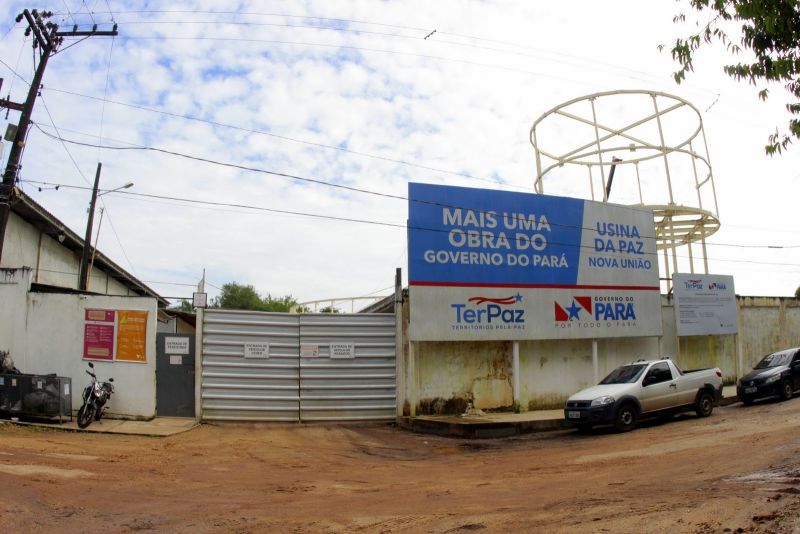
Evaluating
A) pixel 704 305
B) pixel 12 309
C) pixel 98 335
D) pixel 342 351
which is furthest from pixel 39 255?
pixel 704 305

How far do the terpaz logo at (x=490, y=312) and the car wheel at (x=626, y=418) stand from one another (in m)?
4.07

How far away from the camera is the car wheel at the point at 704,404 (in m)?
15.6

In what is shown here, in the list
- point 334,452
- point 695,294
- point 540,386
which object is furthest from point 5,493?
point 695,294

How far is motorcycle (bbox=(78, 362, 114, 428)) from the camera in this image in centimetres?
1357

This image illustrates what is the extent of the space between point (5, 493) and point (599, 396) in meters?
12.0

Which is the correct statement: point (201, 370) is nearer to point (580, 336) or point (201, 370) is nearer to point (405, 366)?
point (405, 366)

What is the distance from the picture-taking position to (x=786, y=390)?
17453 millimetres

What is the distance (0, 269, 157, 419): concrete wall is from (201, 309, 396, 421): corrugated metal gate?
4.82 ft

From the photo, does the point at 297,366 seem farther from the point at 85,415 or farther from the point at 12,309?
the point at 12,309

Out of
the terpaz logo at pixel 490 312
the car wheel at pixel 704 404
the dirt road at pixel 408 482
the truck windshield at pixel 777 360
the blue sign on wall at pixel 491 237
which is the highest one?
the blue sign on wall at pixel 491 237

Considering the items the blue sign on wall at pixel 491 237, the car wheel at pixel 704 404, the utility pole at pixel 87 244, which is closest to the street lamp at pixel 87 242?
the utility pole at pixel 87 244

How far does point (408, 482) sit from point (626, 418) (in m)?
7.50

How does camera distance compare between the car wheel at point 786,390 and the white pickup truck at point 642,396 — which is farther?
the car wheel at point 786,390

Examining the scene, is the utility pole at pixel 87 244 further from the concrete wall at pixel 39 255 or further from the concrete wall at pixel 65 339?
the concrete wall at pixel 65 339
